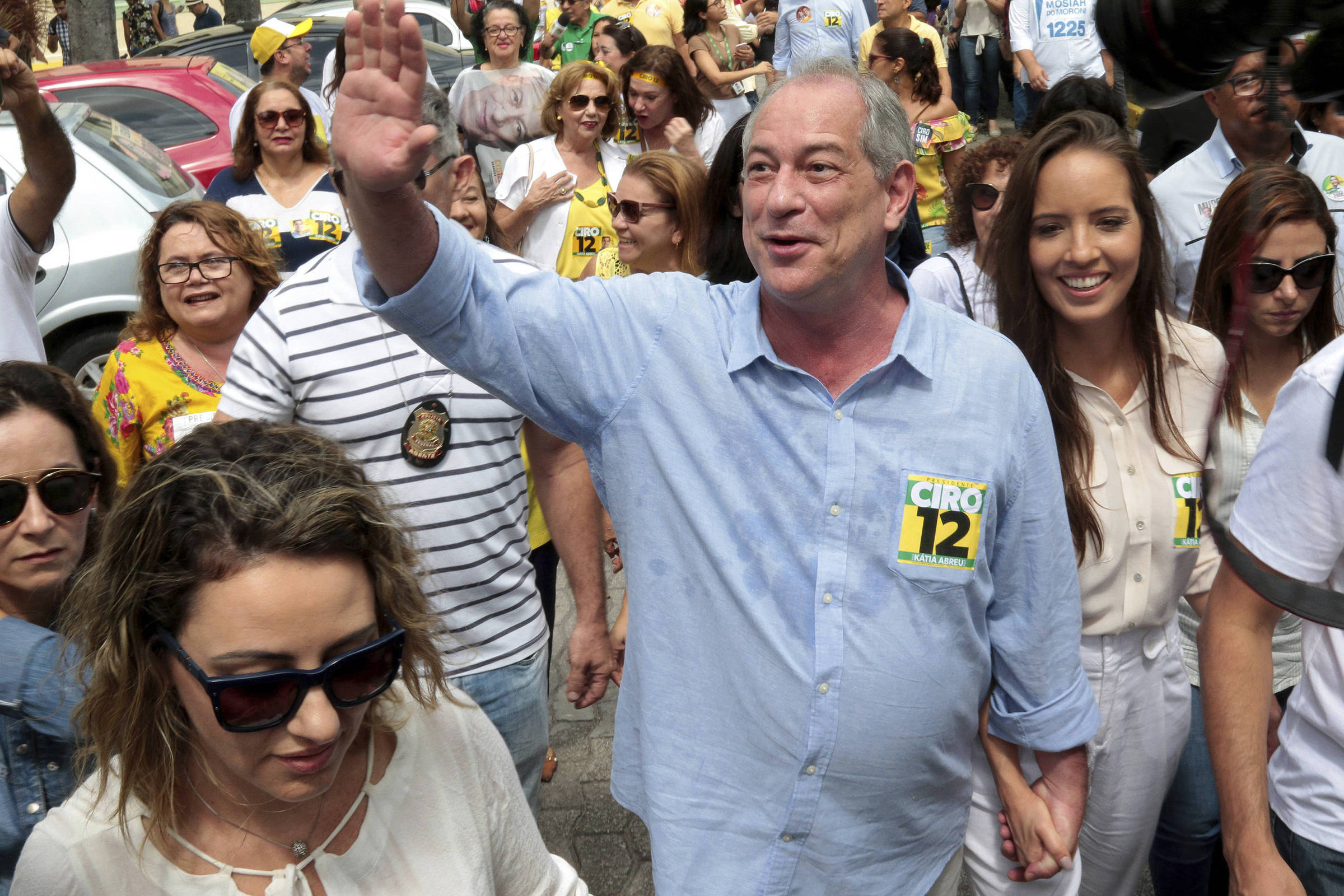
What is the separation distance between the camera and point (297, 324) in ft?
8.86

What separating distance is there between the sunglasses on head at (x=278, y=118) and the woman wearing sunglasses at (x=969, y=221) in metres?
2.57

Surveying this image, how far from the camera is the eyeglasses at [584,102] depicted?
5.78 m

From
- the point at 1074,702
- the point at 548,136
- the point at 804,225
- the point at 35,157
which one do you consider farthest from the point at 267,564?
the point at 548,136

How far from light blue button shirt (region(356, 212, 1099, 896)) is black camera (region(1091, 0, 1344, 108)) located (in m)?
0.74

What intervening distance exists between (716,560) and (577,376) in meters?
0.38

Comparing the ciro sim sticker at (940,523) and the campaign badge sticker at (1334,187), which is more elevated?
the campaign badge sticker at (1334,187)

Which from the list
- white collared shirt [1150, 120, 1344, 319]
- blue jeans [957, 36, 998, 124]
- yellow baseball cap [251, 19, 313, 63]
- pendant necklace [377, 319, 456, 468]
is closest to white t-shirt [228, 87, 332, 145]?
yellow baseball cap [251, 19, 313, 63]

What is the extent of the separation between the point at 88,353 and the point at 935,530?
614 cm

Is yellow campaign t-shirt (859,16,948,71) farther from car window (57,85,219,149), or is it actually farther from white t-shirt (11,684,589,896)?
white t-shirt (11,684,589,896)

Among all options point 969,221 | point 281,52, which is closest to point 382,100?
point 969,221

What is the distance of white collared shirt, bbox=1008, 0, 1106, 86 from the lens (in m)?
7.56

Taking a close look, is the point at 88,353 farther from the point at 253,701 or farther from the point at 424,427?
the point at 253,701

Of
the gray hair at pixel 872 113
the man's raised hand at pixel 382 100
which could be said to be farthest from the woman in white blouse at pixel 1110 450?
the man's raised hand at pixel 382 100

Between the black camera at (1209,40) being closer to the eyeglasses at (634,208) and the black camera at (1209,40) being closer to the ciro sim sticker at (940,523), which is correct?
the ciro sim sticker at (940,523)
